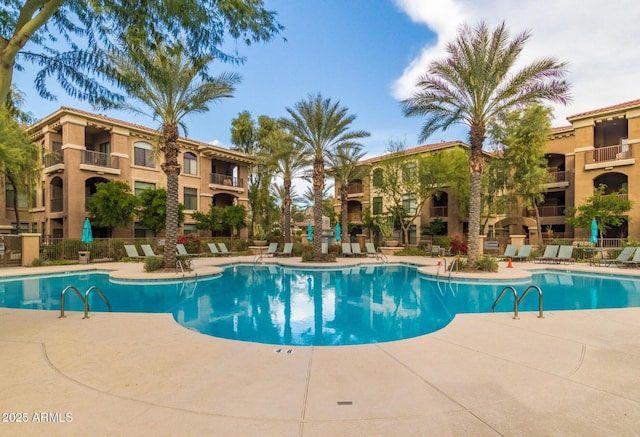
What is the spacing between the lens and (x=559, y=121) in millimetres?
28203

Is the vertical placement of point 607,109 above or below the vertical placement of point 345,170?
above

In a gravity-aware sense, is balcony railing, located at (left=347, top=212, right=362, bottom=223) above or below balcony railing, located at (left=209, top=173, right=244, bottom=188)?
below

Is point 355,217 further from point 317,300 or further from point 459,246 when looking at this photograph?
point 317,300

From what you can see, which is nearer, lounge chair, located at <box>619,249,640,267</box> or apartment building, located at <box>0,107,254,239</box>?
lounge chair, located at <box>619,249,640,267</box>

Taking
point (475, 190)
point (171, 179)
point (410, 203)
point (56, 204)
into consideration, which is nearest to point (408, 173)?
point (410, 203)

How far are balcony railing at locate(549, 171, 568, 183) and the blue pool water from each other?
15533 mm

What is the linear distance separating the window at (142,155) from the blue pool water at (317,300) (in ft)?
41.1

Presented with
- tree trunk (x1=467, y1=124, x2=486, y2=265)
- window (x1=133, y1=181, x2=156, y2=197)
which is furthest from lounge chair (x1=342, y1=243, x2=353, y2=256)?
window (x1=133, y1=181, x2=156, y2=197)

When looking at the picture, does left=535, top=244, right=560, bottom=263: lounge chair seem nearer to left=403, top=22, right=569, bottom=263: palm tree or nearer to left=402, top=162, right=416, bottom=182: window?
left=403, top=22, right=569, bottom=263: palm tree

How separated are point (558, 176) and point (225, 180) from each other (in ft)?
96.9

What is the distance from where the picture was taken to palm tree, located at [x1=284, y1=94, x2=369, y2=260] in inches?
785

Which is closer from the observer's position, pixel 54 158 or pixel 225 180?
pixel 54 158

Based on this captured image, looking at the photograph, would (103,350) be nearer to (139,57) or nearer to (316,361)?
(316,361)

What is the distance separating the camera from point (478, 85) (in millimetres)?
15359
